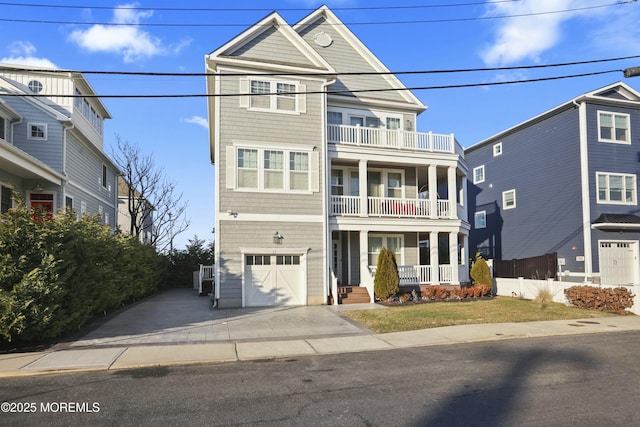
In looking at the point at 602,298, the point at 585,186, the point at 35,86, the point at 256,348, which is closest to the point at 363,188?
the point at 602,298

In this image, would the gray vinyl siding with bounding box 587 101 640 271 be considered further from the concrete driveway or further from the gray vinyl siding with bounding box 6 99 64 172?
the gray vinyl siding with bounding box 6 99 64 172

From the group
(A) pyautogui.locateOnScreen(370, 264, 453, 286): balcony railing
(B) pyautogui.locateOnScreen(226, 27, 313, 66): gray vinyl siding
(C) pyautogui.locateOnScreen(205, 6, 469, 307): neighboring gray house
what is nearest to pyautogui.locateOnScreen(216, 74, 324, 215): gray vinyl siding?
(C) pyautogui.locateOnScreen(205, 6, 469, 307): neighboring gray house

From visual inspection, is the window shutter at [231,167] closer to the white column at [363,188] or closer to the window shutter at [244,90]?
the window shutter at [244,90]

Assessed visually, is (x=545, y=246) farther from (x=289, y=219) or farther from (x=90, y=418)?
(x=90, y=418)

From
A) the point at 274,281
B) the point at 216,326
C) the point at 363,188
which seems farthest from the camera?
the point at 363,188

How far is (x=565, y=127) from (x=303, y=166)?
16072 mm

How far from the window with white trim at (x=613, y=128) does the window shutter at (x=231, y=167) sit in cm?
1952

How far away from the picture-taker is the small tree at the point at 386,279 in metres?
17.4

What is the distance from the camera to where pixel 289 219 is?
1741 centimetres

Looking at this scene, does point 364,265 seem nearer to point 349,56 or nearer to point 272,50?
point 272,50

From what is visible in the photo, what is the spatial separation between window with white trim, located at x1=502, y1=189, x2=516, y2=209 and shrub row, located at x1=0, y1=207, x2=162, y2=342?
2451 cm

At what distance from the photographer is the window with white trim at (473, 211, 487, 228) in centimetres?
3156

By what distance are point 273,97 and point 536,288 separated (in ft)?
43.7

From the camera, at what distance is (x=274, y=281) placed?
17.2 metres
